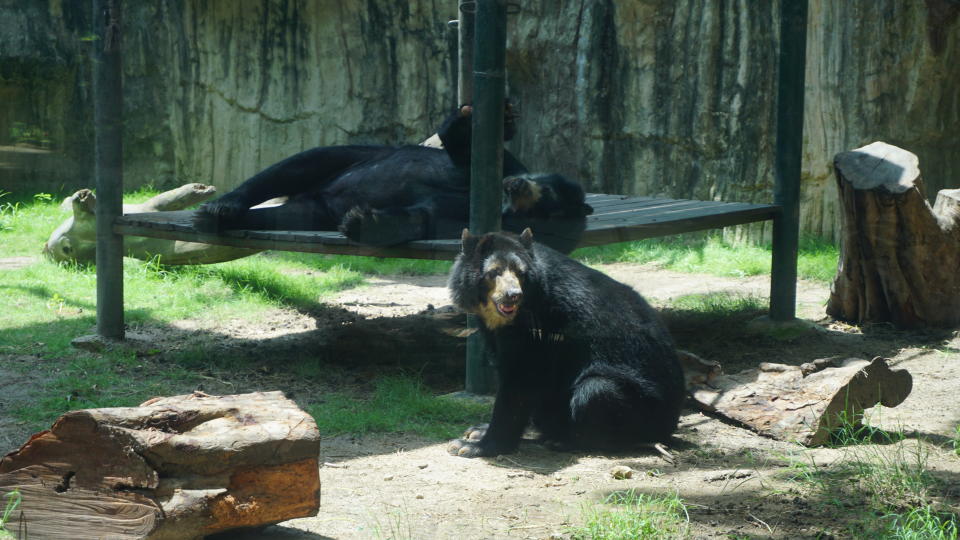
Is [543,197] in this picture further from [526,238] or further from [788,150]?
[788,150]

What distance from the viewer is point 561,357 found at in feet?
14.1

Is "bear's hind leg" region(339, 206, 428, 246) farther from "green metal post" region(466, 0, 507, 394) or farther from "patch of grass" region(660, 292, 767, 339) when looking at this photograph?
"patch of grass" region(660, 292, 767, 339)

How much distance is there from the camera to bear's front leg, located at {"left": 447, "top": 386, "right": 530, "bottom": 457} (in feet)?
13.7

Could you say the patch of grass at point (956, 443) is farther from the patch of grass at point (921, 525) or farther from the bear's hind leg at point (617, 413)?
the bear's hind leg at point (617, 413)

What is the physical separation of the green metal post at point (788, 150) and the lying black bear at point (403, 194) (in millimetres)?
1793

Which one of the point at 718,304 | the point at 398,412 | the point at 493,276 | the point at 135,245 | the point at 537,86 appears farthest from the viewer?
the point at 537,86

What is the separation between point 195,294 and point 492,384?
10.9ft

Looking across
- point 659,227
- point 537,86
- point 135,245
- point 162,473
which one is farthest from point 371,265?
point 162,473

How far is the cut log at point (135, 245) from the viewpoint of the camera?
8109 mm

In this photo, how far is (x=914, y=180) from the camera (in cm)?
636

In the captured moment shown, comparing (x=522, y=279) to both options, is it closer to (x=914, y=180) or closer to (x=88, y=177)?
(x=914, y=180)

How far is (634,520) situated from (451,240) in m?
2.71

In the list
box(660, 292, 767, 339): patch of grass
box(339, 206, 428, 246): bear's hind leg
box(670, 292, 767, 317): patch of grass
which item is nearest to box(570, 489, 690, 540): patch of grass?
box(339, 206, 428, 246): bear's hind leg

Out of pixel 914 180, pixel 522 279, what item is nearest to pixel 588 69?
pixel 914 180
